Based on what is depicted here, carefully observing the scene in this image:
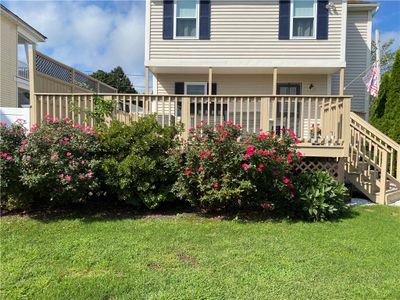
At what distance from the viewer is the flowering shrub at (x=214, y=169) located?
4.80 meters

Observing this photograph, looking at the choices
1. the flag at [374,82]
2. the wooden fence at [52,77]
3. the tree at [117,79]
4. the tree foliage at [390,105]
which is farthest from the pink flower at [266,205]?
the tree at [117,79]

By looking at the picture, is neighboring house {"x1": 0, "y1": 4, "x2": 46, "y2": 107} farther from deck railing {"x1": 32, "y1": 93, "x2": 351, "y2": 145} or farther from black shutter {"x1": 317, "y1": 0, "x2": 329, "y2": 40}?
black shutter {"x1": 317, "y1": 0, "x2": 329, "y2": 40}

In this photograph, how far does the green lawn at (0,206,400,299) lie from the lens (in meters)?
2.90

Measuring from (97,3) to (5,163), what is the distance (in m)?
7.64

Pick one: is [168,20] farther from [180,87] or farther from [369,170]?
[369,170]

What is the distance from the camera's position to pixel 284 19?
33.9 ft

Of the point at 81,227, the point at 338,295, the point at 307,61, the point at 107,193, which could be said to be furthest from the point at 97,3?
the point at 338,295

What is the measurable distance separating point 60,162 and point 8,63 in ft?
46.7

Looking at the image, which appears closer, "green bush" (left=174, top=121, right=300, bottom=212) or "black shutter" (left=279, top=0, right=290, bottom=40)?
"green bush" (left=174, top=121, right=300, bottom=212)

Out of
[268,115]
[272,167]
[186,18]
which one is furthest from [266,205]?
[186,18]

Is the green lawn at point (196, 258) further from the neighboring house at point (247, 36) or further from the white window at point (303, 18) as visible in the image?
the white window at point (303, 18)

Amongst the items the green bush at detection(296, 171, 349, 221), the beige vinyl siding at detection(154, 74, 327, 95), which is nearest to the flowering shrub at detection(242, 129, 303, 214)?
the green bush at detection(296, 171, 349, 221)

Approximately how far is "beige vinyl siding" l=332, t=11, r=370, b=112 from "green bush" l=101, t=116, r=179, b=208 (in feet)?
28.0

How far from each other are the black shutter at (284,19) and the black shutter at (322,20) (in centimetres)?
93
